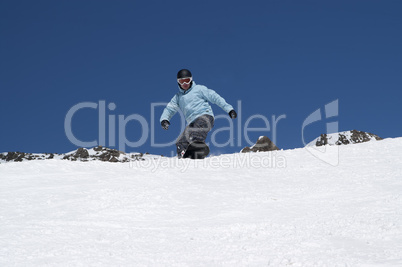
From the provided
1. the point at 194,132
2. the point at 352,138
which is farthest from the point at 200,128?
the point at 352,138

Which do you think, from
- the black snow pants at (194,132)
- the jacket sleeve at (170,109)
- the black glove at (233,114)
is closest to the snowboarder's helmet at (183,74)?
the jacket sleeve at (170,109)

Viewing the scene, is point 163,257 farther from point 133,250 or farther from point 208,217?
point 208,217

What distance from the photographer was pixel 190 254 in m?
3.01

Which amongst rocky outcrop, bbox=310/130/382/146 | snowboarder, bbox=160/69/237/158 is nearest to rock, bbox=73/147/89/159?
rocky outcrop, bbox=310/130/382/146

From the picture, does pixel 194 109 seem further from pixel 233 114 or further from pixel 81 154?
pixel 81 154

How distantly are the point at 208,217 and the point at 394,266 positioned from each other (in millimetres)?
1951

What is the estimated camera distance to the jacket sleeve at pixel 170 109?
9.52m

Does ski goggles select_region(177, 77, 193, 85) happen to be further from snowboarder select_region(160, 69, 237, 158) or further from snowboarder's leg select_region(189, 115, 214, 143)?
snowboarder's leg select_region(189, 115, 214, 143)

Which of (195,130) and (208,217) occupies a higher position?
(195,130)

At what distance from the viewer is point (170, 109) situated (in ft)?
31.4

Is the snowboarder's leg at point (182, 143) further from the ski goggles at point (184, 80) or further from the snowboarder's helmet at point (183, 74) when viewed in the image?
the snowboarder's helmet at point (183, 74)

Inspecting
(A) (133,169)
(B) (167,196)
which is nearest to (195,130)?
(A) (133,169)

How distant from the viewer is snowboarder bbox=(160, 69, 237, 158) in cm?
885

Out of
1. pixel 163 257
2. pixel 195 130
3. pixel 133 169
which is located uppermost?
pixel 195 130
